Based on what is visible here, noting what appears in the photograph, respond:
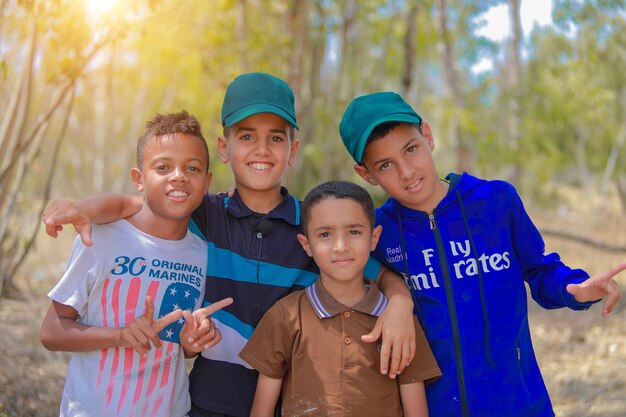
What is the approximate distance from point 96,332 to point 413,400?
1.12 m

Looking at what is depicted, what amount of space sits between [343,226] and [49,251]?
7.80 meters

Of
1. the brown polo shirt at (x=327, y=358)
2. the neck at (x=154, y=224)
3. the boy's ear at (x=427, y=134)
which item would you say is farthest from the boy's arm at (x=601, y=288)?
the neck at (x=154, y=224)

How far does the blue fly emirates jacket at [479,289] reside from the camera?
2.19 meters

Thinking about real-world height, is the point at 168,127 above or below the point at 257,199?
above

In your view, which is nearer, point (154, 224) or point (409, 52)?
point (154, 224)

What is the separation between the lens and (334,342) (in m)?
2.12

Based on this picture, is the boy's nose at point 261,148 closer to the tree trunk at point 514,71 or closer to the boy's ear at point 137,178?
the boy's ear at point 137,178

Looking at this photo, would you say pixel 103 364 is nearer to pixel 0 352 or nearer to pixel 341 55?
pixel 0 352

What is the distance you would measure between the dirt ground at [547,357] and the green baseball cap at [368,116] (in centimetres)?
223

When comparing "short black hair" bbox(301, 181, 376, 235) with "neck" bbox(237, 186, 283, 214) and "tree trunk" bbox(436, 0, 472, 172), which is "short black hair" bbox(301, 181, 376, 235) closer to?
"neck" bbox(237, 186, 283, 214)

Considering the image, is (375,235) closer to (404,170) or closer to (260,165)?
(404,170)

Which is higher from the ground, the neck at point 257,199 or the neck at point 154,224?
the neck at point 257,199

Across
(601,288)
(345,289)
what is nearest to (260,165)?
(345,289)

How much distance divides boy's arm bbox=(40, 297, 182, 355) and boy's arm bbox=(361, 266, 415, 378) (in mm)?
688
